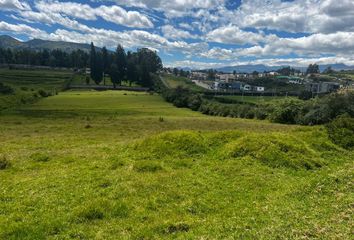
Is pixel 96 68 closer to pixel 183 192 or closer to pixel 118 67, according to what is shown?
pixel 118 67

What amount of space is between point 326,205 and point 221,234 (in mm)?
4071

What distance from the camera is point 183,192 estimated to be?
12062 mm

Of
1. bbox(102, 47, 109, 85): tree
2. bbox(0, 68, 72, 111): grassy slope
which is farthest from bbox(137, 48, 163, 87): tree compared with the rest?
bbox(0, 68, 72, 111): grassy slope

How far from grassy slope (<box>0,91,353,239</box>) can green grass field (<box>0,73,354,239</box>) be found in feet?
0.11

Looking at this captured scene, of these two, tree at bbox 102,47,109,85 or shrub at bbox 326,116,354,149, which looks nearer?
shrub at bbox 326,116,354,149

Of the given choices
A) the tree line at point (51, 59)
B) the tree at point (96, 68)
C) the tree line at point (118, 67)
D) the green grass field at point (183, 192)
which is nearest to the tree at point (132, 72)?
the tree line at point (118, 67)

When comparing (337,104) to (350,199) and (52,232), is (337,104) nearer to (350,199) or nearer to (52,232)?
(350,199)

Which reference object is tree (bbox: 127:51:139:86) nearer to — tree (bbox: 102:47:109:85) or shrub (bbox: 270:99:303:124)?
tree (bbox: 102:47:109:85)

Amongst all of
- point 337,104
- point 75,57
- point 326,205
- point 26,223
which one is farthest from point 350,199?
point 75,57

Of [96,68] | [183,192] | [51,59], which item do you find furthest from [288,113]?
[51,59]

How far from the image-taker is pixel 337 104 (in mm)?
61906

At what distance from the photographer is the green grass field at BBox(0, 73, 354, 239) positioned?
874 cm

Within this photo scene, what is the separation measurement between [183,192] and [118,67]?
14995cm

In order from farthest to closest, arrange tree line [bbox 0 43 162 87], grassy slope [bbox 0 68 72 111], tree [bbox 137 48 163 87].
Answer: tree [bbox 137 48 163 87] → tree line [bbox 0 43 162 87] → grassy slope [bbox 0 68 72 111]
